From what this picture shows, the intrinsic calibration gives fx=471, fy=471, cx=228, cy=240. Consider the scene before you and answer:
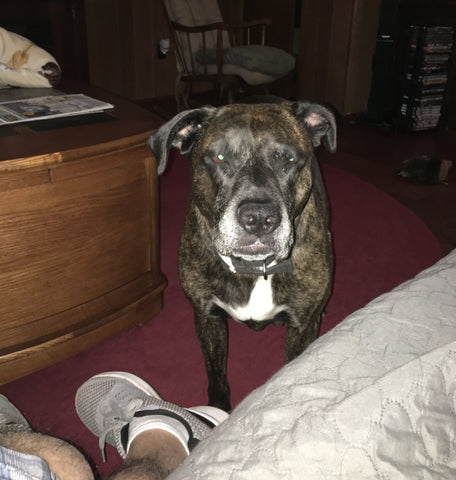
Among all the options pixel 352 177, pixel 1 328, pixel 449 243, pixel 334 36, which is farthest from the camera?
pixel 334 36

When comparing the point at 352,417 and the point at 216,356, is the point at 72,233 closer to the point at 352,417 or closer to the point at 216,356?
the point at 216,356

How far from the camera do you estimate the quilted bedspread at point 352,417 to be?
616mm

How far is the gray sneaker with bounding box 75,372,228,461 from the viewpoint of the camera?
54.1 inches

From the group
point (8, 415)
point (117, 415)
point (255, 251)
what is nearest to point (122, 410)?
point (117, 415)

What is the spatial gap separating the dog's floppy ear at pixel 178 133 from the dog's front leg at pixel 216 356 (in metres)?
0.60

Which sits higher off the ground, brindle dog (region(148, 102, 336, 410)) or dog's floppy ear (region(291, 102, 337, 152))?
dog's floppy ear (region(291, 102, 337, 152))

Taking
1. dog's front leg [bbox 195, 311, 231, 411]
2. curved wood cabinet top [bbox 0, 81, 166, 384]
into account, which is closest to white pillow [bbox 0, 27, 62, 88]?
curved wood cabinet top [bbox 0, 81, 166, 384]

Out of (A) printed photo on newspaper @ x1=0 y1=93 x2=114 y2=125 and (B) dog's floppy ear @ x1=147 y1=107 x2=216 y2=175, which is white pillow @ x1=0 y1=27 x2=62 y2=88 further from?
(B) dog's floppy ear @ x1=147 y1=107 x2=216 y2=175

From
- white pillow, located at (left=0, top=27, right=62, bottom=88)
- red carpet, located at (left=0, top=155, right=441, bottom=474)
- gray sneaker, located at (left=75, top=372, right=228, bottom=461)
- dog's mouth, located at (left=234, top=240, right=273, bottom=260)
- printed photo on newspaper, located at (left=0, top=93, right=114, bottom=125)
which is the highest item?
white pillow, located at (left=0, top=27, right=62, bottom=88)

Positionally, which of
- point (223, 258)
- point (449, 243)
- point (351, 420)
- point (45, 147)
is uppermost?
point (45, 147)

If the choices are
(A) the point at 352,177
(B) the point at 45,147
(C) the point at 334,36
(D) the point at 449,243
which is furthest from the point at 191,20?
(B) the point at 45,147

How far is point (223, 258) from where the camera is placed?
1.55 m

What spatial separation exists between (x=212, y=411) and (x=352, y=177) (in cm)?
286

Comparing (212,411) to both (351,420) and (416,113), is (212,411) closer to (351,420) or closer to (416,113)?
(351,420)
